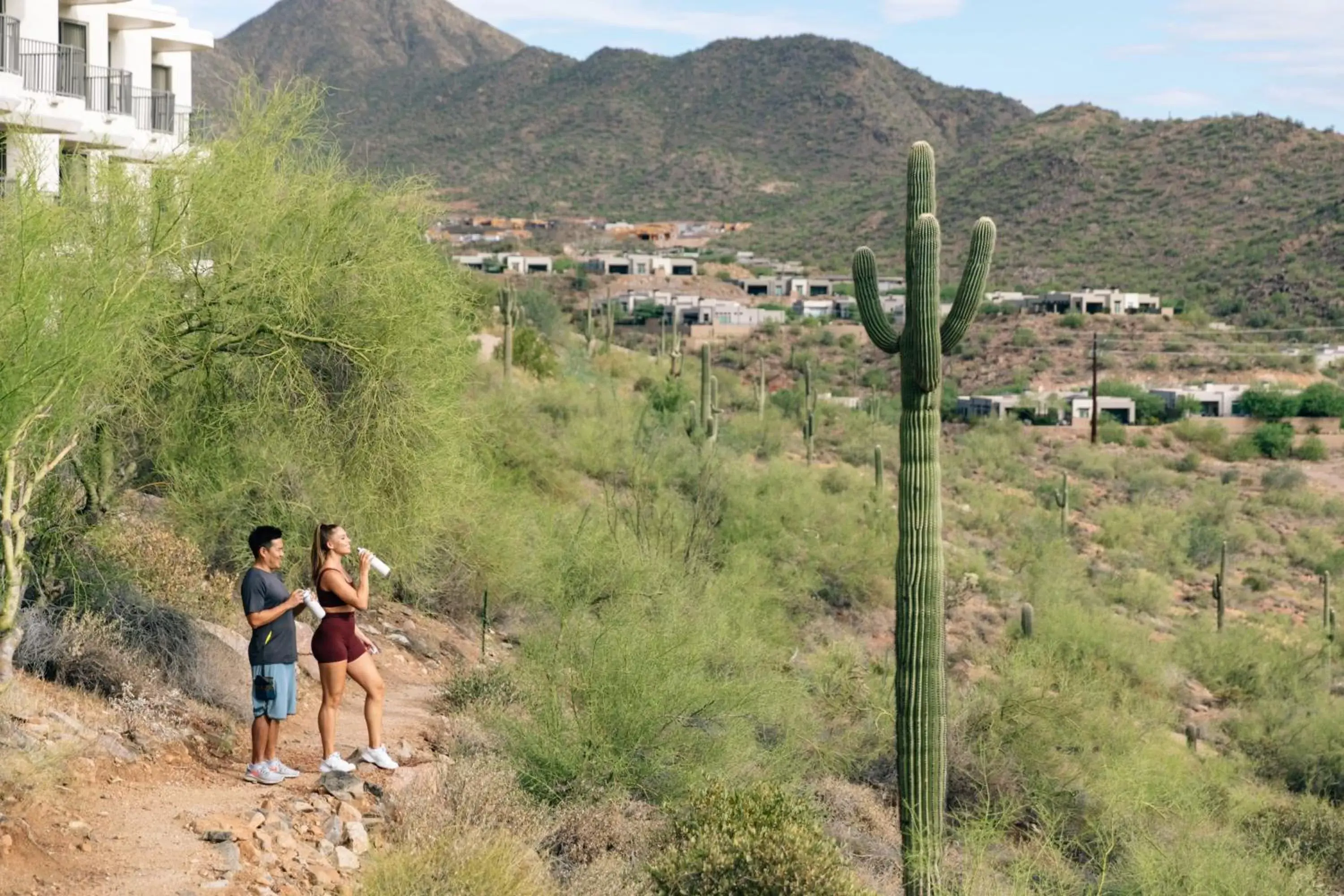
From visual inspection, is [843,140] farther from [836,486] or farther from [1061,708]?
[1061,708]

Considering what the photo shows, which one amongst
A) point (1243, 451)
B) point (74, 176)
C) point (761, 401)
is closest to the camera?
point (74, 176)

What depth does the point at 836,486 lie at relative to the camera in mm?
33031

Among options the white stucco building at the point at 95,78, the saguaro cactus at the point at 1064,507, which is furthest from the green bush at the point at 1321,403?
the white stucco building at the point at 95,78

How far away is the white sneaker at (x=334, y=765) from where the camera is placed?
9.24 meters

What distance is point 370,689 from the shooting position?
9.46m

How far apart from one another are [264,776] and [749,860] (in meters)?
2.76

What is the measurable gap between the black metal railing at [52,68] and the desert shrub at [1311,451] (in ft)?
143

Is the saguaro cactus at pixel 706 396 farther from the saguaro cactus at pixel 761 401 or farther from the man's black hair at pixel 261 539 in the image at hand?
the man's black hair at pixel 261 539

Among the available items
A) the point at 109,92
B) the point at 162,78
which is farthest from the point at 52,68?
the point at 162,78

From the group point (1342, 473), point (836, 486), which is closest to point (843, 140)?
point (1342, 473)

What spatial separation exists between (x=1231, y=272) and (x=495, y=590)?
60.7 m

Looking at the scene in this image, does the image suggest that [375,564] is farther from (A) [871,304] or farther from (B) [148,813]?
(A) [871,304]

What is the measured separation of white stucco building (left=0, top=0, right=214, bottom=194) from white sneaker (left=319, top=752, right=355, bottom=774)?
6.40m

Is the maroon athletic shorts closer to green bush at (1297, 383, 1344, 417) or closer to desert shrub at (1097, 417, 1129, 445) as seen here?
desert shrub at (1097, 417, 1129, 445)
